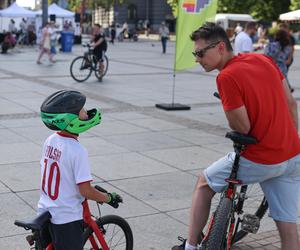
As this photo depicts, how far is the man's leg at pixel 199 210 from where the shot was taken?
3.79 meters

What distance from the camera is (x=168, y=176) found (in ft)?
21.3

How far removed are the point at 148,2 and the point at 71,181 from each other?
245 ft

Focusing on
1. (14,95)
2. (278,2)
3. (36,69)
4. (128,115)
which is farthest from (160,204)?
(278,2)

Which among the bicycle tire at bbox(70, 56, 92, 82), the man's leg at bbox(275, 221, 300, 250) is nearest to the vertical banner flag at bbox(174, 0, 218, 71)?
the bicycle tire at bbox(70, 56, 92, 82)

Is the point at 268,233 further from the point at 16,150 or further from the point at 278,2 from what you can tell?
the point at 278,2

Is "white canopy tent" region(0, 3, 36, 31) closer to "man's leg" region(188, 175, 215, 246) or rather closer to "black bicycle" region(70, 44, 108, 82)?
"black bicycle" region(70, 44, 108, 82)

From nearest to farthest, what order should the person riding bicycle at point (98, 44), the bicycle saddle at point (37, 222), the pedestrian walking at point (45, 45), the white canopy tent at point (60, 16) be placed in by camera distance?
the bicycle saddle at point (37, 222) < the person riding bicycle at point (98, 44) < the pedestrian walking at point (45, 45) < the white canopy tent at point (60, 16)

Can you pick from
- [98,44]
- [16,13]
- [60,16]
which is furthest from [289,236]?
[16,13]

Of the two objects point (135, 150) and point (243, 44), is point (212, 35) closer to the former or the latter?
point (135, 150)

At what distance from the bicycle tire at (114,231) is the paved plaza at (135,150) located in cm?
43

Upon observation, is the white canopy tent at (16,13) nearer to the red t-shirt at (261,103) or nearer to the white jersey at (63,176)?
the red t-shirt at (261,103)

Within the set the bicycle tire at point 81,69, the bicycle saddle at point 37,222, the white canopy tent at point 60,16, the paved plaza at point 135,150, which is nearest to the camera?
the bicycle saddle at point 37,222

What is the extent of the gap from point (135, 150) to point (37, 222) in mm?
4632

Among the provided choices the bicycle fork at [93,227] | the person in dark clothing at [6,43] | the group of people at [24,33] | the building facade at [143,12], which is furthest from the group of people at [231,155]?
the building facade at [143,12]
